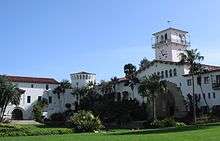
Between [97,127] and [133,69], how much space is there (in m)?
40.6

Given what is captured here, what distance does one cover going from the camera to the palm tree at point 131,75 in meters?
95.0

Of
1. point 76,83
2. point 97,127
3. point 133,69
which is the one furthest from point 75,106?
point 97,127

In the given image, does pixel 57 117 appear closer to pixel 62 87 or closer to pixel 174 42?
pixel 62 87

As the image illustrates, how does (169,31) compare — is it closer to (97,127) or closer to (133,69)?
(133,69)

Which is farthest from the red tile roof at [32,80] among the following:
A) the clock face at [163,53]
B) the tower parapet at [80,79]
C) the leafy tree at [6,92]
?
the clock face at [163,53]

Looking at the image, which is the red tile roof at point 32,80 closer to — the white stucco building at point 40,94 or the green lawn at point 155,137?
the white stucco building at point 40,94

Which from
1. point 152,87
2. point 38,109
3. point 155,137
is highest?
point 152,87

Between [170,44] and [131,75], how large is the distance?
1349 centimetres

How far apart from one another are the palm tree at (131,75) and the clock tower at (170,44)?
9.39m

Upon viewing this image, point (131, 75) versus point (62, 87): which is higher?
point (131, 75)

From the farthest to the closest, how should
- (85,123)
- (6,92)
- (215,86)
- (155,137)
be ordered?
(6,92), (215,86), (85,123), (155,137)

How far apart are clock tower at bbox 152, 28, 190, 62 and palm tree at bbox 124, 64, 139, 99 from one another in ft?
30.8

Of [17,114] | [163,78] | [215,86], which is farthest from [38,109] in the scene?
[215,86]

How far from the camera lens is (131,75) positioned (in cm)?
9562
